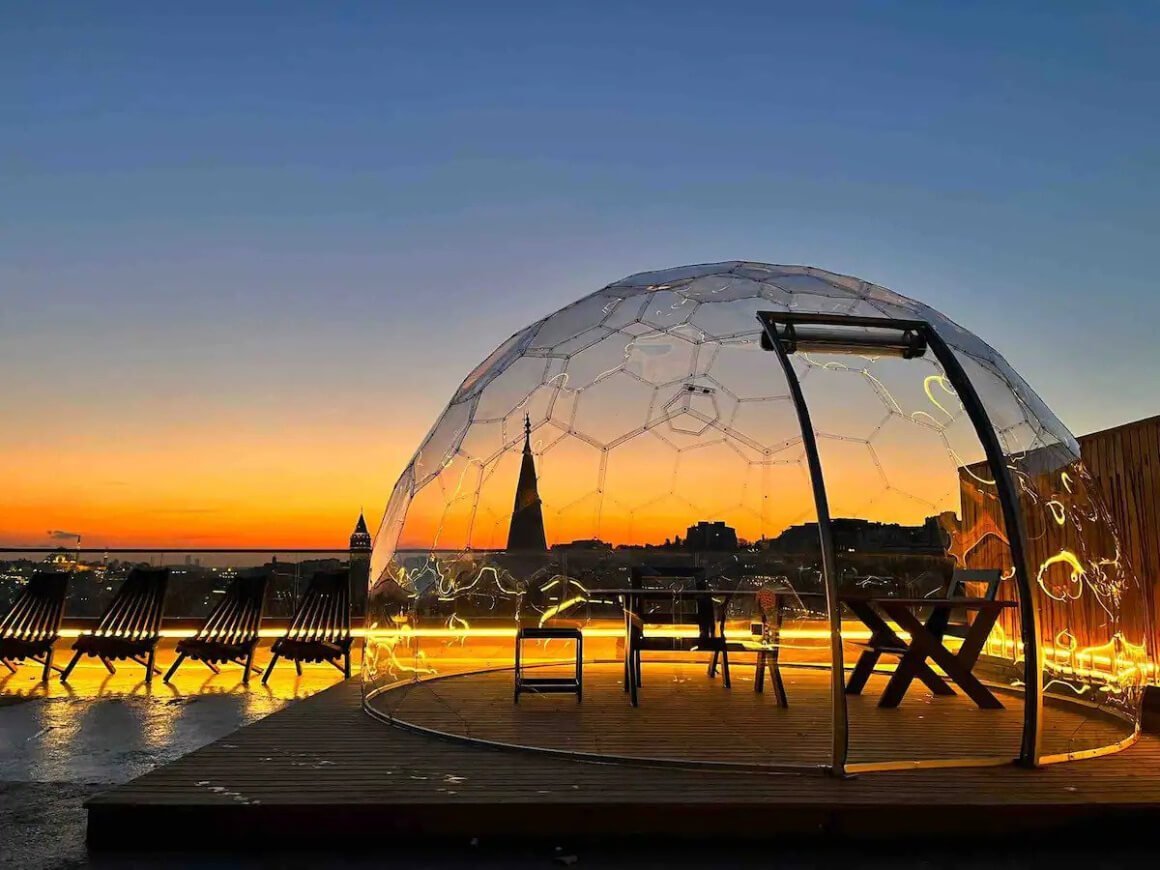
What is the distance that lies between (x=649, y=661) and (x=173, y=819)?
5348 millimetres

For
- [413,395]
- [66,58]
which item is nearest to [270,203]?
[66,58]

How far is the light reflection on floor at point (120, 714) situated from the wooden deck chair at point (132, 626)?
268 mm

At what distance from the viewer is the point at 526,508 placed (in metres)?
6.17

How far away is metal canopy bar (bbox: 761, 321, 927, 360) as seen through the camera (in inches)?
173

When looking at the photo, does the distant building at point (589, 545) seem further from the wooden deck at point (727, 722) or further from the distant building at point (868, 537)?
the distant building at point (868, 537)

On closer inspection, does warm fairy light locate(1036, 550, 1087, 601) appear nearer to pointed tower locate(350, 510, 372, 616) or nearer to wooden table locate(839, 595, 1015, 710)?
wooden table locate(839, 595, 1015, 710)

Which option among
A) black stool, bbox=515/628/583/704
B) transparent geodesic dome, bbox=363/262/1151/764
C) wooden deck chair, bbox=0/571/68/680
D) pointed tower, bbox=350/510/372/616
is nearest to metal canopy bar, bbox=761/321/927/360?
transparent geodesic dome, bbox=363/262/1151/764

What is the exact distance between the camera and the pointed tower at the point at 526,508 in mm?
6160

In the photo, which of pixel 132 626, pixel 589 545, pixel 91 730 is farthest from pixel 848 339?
pixel 132 626

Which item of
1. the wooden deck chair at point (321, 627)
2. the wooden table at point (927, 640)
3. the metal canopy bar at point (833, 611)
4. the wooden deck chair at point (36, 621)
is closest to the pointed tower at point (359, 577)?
the wooden deck chair at point (321, 627)

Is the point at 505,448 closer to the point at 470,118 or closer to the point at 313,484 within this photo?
the point at 470,118

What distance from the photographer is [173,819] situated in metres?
3.26

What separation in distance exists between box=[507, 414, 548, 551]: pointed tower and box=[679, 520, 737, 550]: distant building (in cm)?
112

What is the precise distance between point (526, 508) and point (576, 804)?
9.84ft
